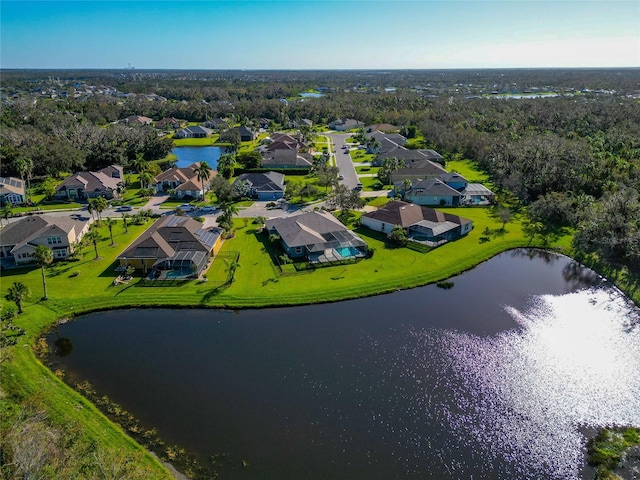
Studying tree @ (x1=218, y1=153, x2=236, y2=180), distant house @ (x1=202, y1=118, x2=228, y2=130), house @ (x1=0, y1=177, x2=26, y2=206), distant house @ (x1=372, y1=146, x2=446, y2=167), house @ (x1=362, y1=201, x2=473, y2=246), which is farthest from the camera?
distant house @ (x1=202, y1=118, x2=228, y2=130)

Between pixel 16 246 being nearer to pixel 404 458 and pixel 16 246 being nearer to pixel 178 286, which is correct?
pixel 178 286

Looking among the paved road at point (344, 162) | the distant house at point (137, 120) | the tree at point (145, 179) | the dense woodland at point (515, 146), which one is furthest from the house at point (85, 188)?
the distant house at point (137, 120)

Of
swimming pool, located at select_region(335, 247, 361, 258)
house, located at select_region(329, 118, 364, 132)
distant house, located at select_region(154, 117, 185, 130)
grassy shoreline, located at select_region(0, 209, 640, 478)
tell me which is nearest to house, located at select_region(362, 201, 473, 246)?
grassy shoreline, located at select_region(0, 209, 640, 478)

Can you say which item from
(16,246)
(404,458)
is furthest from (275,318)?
(16,246)

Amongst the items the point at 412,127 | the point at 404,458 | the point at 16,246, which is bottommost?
the point at 404,458

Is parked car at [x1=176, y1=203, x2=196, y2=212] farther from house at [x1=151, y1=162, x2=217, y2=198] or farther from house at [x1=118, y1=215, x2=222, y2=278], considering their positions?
house at [x1=118, y1=215, x2=222, y2=278]

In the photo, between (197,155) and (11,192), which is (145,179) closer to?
(11,192)
